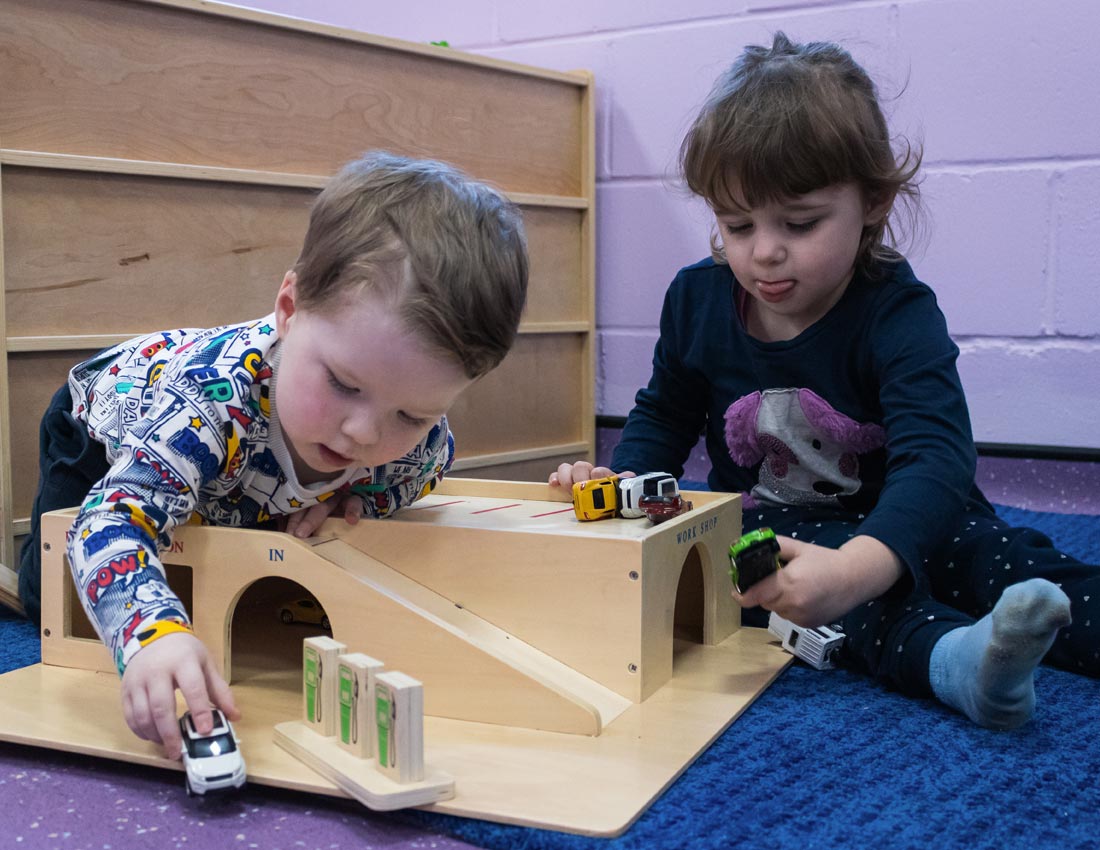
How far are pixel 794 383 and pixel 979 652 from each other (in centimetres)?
41

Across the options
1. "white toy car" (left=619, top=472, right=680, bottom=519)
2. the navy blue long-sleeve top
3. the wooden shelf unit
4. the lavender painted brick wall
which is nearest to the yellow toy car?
"white toy car" (left=619, top=472, right=680, bottom=519)

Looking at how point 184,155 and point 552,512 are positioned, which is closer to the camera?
point 552,512

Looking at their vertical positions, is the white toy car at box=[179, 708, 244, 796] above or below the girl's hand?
below

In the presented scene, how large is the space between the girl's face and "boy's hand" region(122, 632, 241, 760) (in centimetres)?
62

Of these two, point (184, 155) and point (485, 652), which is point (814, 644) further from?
point (184, 155)

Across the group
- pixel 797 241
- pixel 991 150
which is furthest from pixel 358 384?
pixel 991 150

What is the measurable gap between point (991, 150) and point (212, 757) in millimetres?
1505

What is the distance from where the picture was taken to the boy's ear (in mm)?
874

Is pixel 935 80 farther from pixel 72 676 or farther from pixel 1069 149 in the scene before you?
pixel 72 676

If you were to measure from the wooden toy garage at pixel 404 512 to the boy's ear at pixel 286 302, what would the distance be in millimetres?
163

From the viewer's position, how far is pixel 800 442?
118cm

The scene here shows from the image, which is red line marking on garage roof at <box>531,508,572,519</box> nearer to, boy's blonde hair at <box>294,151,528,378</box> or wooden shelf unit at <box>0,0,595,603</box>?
boy's blonde hair at <box>294,151,528,378</box>

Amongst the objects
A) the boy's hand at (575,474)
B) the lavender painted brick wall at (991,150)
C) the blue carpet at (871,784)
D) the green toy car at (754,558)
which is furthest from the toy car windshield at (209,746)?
the lavender painted brick wall at (991,150)

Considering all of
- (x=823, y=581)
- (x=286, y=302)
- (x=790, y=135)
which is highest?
(x=790, y=135)
